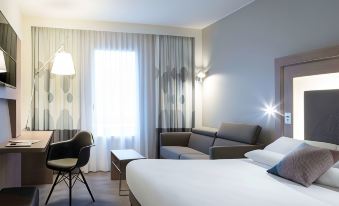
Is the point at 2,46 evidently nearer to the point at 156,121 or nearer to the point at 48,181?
the point at 48,181

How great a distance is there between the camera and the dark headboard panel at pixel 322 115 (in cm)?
304

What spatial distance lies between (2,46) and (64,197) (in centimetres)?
204

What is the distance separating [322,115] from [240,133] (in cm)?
129

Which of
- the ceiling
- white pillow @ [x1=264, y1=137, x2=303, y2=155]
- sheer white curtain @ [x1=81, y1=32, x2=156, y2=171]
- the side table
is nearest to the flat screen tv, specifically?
the ceiling

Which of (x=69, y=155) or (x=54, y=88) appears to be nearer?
(x=69, y=155)

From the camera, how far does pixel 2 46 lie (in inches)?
115

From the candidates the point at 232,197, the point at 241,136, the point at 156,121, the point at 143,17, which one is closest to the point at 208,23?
the point at 143,17

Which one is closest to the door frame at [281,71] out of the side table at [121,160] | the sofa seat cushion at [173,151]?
the sofa seat cushion at [173,151]

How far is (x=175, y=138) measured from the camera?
5.54 m

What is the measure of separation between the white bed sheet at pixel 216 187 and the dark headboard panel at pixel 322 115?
30.5 inches

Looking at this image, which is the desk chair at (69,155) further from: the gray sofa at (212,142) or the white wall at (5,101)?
the gray sofa at (212,142)

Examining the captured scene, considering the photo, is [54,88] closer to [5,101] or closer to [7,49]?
[5,101]

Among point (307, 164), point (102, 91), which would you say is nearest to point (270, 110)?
point (307, 164)

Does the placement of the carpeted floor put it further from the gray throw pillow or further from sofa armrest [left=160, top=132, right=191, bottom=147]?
the gray throw pillow
